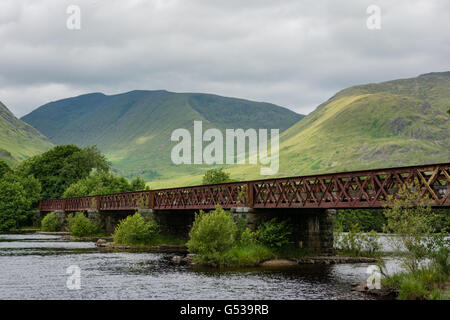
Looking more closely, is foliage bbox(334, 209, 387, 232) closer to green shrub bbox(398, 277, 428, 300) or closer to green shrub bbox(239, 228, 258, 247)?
green shrub bbox(239, 228, 258, 247)

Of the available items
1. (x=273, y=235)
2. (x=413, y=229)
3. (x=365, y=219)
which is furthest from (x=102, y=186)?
(x=413, y=229)

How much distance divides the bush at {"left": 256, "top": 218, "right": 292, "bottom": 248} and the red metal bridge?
2.12m

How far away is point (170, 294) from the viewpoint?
3033 cm

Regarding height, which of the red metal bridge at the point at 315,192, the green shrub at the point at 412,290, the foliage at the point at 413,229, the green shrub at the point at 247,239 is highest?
the red metal bridge at the point at 315,192

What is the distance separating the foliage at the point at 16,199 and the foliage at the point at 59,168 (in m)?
5.00

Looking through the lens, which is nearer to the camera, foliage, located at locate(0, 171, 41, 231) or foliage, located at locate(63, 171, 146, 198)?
foliage, located at locate(63, 171, 146, 198)

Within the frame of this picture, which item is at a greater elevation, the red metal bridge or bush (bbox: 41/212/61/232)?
the red metal bridge

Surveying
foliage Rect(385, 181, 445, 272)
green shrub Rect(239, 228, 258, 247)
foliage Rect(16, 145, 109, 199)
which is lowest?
green shrub Rect(239, 228, 258, 247)

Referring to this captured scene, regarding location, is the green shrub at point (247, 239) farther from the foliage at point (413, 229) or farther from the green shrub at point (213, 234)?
the foliage at point (413, 229)

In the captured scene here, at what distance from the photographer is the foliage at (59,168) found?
128 metres

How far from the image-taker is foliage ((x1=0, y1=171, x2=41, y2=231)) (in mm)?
113006

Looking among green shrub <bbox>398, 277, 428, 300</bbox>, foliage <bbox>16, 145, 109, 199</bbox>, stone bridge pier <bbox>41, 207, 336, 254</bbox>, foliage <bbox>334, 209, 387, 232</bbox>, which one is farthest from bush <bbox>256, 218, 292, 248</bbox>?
foliage <bbox>16, 145, 109, 199</bbox>

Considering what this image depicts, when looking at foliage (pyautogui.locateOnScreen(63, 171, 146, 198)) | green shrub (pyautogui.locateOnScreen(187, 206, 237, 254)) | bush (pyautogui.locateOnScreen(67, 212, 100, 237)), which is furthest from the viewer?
foliage (pyautogui.locateOnScreen(63, 171, 146, 198))

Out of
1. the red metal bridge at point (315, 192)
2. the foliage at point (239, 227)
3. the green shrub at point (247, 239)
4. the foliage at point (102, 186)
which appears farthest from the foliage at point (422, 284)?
the foliage at point (102, 186)
